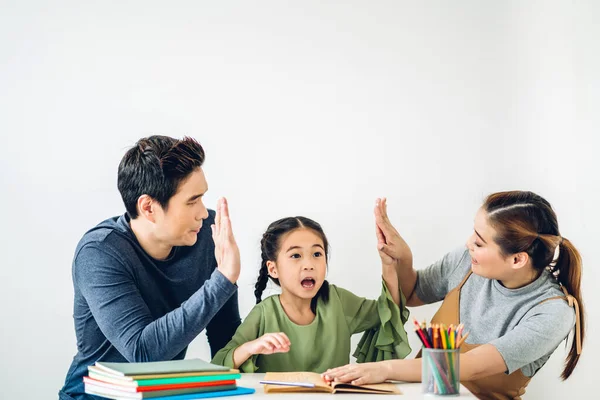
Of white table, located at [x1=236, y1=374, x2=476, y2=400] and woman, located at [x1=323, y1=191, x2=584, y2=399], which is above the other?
woman, located at [x1=323, y1=191, x2=584, y2=399]

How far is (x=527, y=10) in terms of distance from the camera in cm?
247

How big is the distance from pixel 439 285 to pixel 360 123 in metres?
0.65

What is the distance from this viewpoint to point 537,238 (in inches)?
74.0

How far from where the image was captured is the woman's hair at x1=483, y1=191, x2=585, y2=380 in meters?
1.87

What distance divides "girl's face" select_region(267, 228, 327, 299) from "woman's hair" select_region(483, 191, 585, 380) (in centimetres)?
51

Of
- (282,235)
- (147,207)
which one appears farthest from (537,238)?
(147,207)

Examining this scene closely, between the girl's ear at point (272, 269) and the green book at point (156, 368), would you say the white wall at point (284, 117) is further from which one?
the green book at point (156, 368)

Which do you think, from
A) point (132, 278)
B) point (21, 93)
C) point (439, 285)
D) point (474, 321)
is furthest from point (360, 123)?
point (21, 93)

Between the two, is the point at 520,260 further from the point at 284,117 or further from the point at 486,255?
the point at 284,117

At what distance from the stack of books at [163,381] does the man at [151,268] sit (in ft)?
0.62

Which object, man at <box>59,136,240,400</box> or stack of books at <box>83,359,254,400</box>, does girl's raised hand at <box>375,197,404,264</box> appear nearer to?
man at <box>59,136,240,400</box>

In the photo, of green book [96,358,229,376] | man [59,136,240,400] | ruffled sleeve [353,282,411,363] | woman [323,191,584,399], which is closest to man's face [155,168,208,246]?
man [59,136,240,400]

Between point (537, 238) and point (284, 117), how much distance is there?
998 mm

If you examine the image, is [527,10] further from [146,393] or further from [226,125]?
[146,393]
